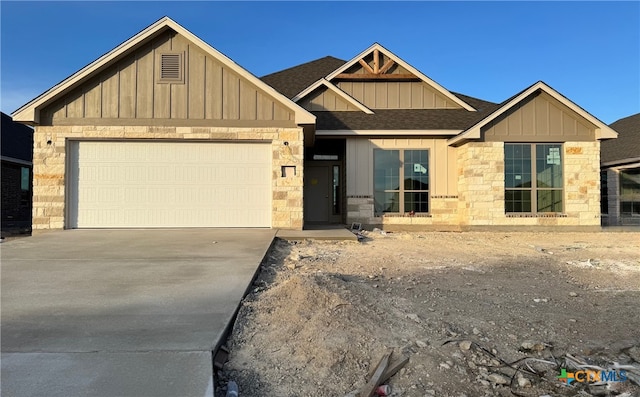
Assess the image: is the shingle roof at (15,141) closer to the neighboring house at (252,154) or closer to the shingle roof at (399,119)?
the neighboring house at (252,154)

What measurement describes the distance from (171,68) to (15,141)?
41.6 feet

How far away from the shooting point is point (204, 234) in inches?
369

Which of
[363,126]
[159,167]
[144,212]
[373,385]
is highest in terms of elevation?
[363,126]

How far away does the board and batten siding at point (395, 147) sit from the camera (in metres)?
12.8

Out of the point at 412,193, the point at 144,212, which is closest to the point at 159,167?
the point at 144,212

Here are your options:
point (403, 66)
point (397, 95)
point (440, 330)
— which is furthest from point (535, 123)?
point (440, 330)

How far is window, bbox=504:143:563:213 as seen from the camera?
12109 millimetres

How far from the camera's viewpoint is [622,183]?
1578 cm

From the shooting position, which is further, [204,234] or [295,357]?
[204,234]

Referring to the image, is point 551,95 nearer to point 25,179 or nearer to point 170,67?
point 170,67

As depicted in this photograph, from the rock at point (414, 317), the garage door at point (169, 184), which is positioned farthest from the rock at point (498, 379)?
the garage door at point (169, 184)

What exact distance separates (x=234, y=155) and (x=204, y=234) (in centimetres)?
255

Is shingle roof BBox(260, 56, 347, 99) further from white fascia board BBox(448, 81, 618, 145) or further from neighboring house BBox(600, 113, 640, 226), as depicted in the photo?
neighboring house BBox(600, 113, 640, 226)

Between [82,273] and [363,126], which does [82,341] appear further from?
[363,126]
